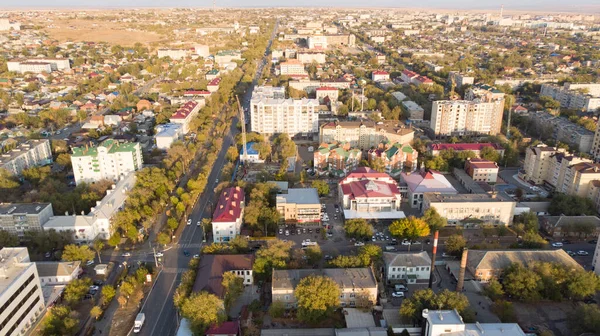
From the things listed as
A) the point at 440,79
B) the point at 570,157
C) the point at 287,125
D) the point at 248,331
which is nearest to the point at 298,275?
the point at 248,331

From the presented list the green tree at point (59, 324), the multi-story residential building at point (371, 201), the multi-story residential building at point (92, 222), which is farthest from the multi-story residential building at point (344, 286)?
the multi-story residential building at point (92, 222)

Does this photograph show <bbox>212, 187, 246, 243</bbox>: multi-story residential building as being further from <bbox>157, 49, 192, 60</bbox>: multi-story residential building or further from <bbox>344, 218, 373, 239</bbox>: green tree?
<bbox>157, 49, 192, 60</bbox>: multi-story residential building

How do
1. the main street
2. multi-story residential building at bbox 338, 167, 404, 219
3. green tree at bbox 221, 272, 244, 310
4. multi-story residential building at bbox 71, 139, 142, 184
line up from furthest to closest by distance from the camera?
multi-story residential building at bbox 71, 139, 142, 184, multi-story residential building at bbox 338, 167, 404, 219, green tree at bbox 221, 272, 244, 310, the main street

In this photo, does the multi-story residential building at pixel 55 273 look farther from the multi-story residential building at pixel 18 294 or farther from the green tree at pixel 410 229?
the green tree at pixel 410 229

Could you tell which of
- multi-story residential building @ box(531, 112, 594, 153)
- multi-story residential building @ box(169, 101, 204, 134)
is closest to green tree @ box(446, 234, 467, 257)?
multi-story residential building @ box(531, 112, 594, 153)

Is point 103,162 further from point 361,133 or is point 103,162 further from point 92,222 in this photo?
point 361,133

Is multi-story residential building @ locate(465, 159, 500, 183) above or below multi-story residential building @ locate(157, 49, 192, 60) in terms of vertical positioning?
below
